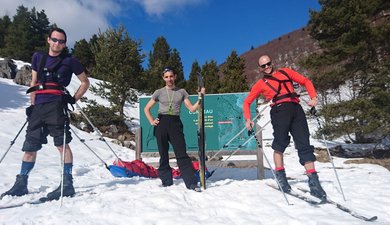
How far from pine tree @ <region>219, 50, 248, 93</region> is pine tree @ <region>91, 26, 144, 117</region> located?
6380 millimetres

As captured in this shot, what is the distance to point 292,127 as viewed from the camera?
5078 millimetres

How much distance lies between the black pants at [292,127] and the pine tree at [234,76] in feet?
52.5

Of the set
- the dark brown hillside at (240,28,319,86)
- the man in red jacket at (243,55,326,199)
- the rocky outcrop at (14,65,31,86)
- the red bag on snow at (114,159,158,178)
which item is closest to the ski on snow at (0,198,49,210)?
the red bag on snow at (114,159,158,178)

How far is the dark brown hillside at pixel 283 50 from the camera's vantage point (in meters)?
76.7

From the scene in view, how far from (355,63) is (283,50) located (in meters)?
76.5

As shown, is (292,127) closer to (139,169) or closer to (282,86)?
Answer: (282,86)

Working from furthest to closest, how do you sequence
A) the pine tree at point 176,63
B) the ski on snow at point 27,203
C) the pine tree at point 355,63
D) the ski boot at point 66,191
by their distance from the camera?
the pine tree at point 176,63 < the pine tree at point 355,63 < the ski boot at point 66,191 < the ski on snow at point 27,203

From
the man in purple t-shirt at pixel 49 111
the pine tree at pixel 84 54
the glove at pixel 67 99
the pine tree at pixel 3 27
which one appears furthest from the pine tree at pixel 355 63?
the pine tree at pixel 3 27

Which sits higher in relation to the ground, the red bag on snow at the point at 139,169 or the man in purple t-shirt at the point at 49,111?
the man in purple t-shirt at the point at 49,111

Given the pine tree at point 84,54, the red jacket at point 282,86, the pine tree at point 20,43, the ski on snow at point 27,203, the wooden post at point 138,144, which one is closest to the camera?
the ski on snow at point 27,203

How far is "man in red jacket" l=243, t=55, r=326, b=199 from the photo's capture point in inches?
193

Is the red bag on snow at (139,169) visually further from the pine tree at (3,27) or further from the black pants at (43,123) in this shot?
the pine tree at (3,27)

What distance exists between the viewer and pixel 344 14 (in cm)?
1477

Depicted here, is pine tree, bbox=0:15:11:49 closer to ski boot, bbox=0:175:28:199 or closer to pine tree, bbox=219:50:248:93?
pine tree, bbox=219:50:248:93
